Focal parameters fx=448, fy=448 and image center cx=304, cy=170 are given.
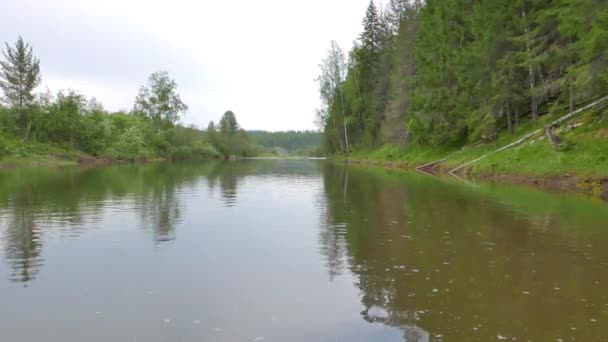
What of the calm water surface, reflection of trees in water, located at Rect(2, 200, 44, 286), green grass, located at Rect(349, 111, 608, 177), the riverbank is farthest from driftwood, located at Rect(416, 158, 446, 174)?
reflection of trees in water, located at Rect(2, 200, 44, 286)

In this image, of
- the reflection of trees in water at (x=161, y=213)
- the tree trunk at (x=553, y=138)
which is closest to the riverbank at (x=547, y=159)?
the tree trunk at (x=553, y=138)

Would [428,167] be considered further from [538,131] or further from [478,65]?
[538,131]

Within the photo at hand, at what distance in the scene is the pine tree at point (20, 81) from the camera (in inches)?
2729

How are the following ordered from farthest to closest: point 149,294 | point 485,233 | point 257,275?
point 485,233
point 257,275
point 149,294

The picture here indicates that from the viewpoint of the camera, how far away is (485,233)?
12367mm

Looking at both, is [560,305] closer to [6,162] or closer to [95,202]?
[95,202]

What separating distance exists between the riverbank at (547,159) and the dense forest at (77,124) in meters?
52.5

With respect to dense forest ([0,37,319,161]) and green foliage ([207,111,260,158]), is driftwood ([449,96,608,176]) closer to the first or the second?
dense forest ([0,37,319,161])

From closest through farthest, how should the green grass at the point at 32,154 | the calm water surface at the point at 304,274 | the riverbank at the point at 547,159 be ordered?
the calm water surface at the point at 304,274
the riverbank at the point at 547,159
the green grass at the point at 32,154

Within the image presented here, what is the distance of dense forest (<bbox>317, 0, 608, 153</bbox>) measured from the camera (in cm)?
2508

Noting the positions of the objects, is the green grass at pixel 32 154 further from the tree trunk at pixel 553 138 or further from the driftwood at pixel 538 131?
the tree trunk at pixel 553 138

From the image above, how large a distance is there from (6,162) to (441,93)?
1983 inches

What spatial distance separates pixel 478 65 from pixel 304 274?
106 ft

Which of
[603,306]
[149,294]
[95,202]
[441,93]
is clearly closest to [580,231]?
[603,306]
